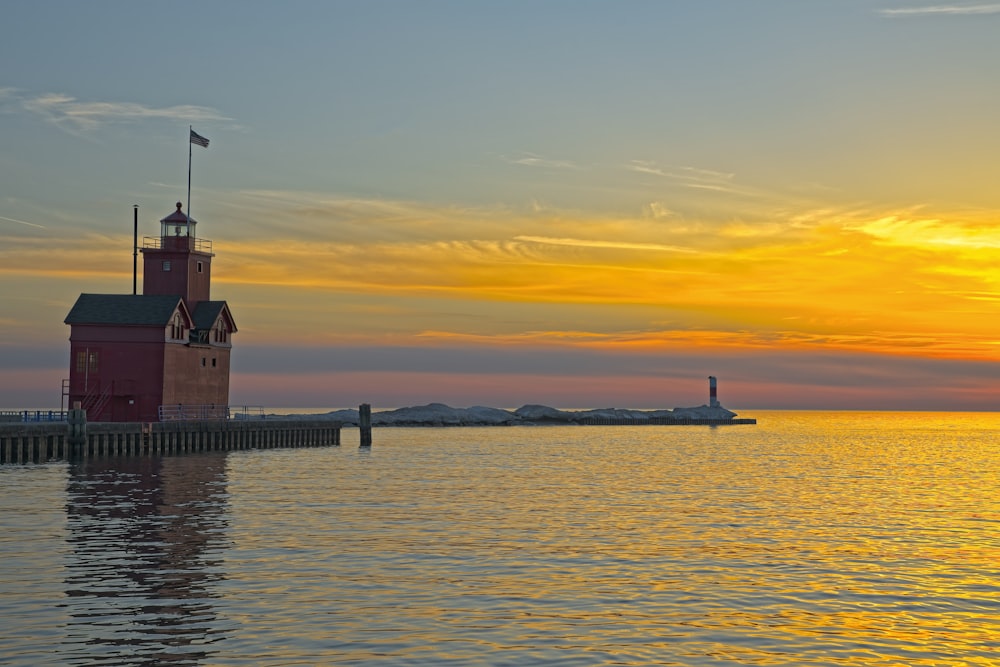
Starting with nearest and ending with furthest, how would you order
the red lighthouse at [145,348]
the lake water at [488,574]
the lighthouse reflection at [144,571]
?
the lighthouse reflection at [144,571]
the lake water at [488,574]
the red lighthouse at [145,348]

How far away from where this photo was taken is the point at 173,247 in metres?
83.0

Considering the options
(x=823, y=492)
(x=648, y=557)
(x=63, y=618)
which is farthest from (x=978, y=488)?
(x=63, y=618)

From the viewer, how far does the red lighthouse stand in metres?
76.0

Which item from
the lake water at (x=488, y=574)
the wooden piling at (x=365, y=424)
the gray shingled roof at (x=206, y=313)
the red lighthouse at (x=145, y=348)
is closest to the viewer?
the lake water at (x=488, y=574)

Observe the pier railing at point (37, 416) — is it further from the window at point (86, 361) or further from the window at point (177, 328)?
the window at point (177, 328)

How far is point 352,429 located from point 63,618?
531 ft

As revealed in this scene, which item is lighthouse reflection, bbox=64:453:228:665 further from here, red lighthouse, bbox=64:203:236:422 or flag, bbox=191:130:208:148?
flag, bbox=191:130:208:148

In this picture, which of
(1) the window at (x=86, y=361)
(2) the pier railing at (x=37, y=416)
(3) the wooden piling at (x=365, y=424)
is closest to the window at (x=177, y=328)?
(1) the window at (x=86, y=361)

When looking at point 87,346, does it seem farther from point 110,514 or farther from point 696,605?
point 696,605

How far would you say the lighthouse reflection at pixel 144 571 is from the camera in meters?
18.7

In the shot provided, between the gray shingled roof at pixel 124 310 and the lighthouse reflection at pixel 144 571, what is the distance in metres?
26.3

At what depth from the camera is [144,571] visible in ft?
86.3

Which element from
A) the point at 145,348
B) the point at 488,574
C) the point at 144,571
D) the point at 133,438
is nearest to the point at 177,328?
the point at 145,348

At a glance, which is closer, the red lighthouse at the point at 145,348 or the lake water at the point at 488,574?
the lake water at the point at 488,574
